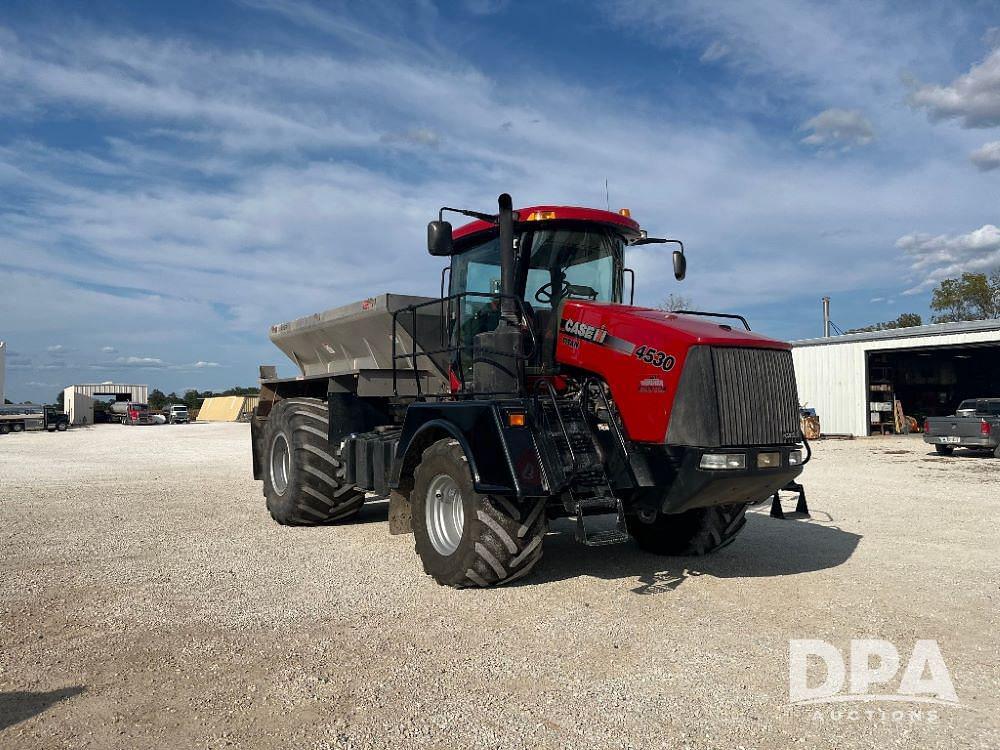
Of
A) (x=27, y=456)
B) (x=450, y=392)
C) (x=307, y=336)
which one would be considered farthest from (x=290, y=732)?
(x=27, y=456)

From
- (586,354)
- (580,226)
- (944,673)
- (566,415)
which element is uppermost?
(580,226)

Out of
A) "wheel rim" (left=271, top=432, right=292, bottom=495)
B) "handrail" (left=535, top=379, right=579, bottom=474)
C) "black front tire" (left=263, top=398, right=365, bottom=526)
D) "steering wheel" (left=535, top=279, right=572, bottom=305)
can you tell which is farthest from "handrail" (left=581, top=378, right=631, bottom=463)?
"wheel rim" (left=271, top=432, right=292, bottom=495)

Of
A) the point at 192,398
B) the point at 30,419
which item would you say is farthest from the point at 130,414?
the point at 192,398

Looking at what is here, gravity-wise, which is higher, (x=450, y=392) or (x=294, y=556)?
(x=450, y=392)

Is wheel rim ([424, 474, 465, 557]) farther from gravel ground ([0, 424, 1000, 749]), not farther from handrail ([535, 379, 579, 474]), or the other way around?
handrail ([535, 379, 579, 474])

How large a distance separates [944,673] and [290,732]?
131 inches

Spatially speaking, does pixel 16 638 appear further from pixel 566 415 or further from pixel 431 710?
pixel 566 415

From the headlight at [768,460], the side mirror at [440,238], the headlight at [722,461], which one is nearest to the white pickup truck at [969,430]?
the headlight at [768,460]

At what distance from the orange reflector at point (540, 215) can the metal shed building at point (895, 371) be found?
22.1 metres

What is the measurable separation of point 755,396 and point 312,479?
4787 millimetres

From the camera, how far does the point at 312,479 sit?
823 cm

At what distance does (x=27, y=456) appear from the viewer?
66.4ft

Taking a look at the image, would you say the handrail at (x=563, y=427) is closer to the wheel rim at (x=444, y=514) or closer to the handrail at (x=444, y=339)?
the handrail at (x=444, y=339)

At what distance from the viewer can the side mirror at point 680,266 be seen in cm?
693
